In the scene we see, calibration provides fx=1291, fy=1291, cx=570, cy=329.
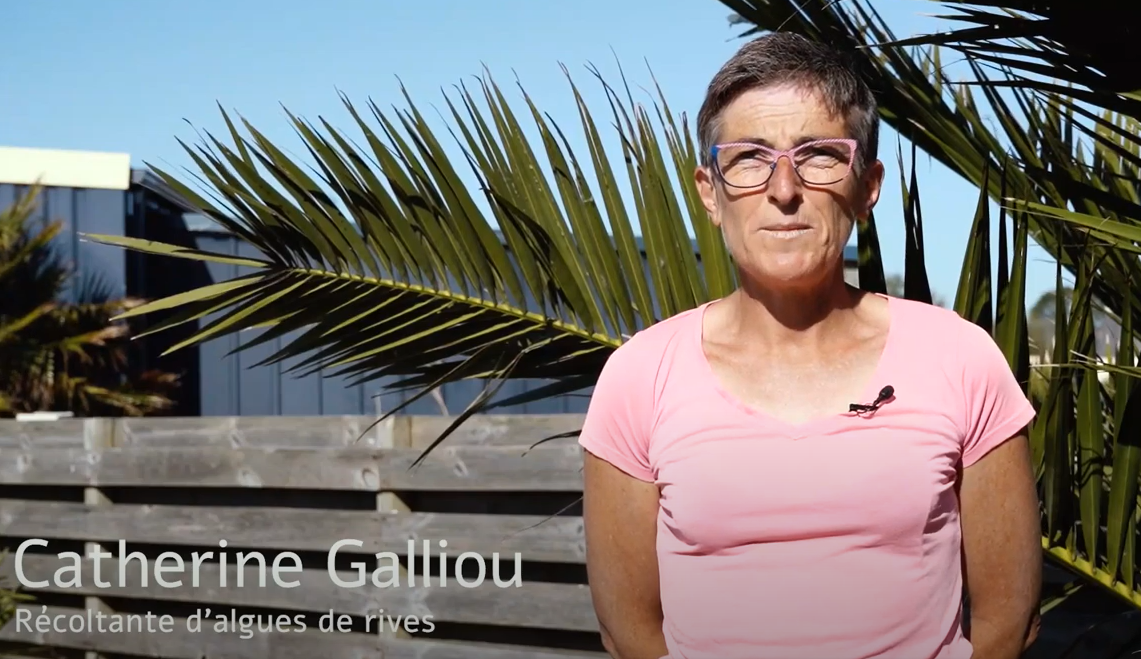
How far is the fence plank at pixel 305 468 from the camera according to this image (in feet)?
14.1

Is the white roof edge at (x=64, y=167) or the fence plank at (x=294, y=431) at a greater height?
the white roof edge at (x=64, y=167)

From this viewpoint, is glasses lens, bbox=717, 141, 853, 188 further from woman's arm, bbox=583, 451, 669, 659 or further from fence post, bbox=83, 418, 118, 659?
fence post, bbox=83, 418, 118, 659

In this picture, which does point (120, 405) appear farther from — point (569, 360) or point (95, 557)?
point (569, 360)

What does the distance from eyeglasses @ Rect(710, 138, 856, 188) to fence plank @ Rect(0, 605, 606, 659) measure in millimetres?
3068

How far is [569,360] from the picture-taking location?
2.18m

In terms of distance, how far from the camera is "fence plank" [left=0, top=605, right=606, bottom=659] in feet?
14.5

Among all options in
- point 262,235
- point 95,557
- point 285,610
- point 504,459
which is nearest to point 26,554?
point 95,557

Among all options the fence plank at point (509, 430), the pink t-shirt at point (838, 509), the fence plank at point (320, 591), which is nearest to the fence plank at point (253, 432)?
the fence plank at point (509, 430)

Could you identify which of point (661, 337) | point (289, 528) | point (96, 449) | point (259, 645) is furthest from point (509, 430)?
point (661, 337)

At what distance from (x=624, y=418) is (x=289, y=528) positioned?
3.65 metres

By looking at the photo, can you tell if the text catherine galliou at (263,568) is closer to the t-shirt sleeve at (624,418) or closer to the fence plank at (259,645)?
the fence plank at (259,645)

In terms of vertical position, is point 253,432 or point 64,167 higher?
point 64,167

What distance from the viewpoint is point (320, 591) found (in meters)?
4.71

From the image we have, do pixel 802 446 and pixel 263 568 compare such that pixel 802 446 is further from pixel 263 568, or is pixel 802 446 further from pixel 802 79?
pixel 263 568
